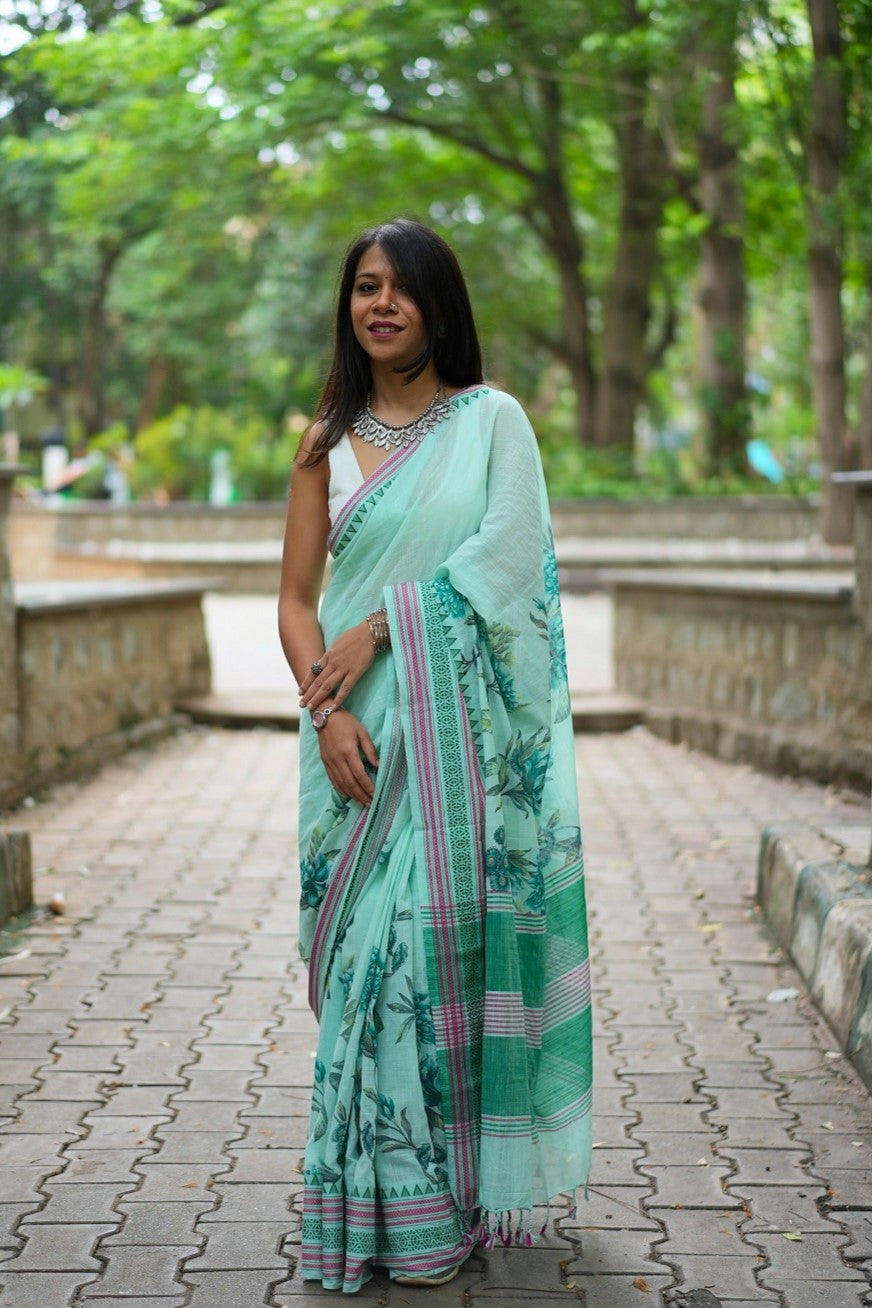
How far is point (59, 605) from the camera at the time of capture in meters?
7.84

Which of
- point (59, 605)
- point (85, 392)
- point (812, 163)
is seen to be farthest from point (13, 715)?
point (85, 392)

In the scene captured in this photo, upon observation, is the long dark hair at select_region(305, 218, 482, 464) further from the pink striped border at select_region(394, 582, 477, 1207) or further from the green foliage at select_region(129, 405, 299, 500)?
the green foliage at select_region(129, 405, 299, 500)

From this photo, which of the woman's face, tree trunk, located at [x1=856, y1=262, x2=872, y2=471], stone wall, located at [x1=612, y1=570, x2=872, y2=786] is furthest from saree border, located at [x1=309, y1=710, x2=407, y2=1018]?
tree trunk, located at [x1=856, y1=262, x2=872, y2=471]

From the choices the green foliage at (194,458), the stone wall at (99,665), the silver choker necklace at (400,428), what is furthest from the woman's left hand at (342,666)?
the green foliage at (194,458)

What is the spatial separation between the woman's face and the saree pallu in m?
0.16

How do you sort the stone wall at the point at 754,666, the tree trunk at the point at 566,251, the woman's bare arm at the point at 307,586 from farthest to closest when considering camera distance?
the tree trunk at the point at 566,251 < the stone wall at the point at 754,666 < the woman's bare arm at the point at 307,586

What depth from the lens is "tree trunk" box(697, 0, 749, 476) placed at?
62.4ft

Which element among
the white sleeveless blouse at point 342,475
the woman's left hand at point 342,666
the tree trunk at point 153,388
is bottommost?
the woman's left hand at point 342,666

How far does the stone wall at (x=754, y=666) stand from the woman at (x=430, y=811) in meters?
5.07

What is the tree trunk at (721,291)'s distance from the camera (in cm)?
1902

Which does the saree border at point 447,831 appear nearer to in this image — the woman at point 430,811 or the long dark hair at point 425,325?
the woman at point 430,811

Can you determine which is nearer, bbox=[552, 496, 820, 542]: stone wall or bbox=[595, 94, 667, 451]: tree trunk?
bbox=[552, 496, 820, 542]: stone wall

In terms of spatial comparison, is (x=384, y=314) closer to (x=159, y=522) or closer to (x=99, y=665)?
(x=99, y=665)

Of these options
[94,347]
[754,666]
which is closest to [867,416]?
[754,666]
